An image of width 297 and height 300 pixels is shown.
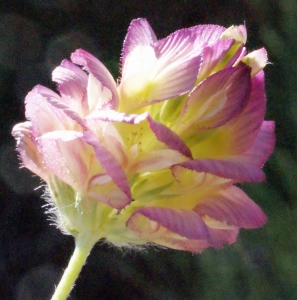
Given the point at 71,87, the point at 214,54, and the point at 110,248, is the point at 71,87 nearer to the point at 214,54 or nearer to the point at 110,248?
the point at 214,54

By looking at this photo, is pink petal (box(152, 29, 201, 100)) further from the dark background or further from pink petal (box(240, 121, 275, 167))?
the dark background

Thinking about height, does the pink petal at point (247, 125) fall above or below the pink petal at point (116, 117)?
below

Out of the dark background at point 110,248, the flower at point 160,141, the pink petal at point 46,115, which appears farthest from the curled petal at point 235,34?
the dark background at point 110,248

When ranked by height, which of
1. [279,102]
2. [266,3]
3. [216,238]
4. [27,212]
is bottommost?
[27,212]

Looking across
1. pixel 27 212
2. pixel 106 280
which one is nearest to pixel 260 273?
pixel 106 280

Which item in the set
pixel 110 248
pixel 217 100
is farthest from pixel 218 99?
pixel 110 248

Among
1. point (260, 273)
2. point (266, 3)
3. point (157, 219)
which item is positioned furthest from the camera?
point (266, 3)

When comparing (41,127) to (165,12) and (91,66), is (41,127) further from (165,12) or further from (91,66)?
(165,12)

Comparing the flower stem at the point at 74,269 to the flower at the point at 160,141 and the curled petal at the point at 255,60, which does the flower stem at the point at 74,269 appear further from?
the curled petal at the point at 255,60
